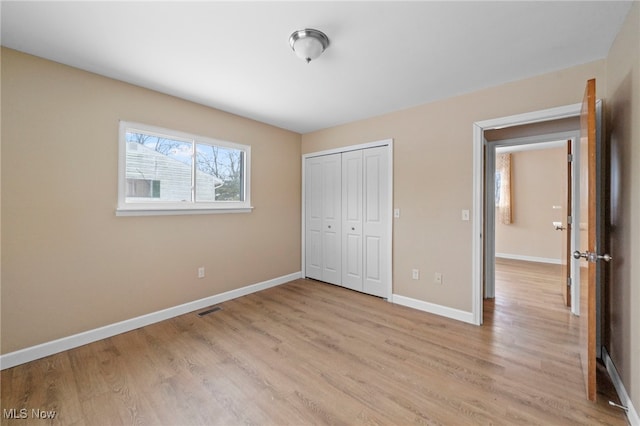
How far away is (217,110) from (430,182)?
2.81 metres

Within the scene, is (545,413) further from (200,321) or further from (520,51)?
(200,321)

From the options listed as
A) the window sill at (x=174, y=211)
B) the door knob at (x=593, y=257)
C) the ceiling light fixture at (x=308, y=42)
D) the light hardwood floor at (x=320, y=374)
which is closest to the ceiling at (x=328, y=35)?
the ceiling light fixture at (x=308, y=42)

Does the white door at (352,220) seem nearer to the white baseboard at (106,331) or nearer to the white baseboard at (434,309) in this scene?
the white baseboard at (434,309)

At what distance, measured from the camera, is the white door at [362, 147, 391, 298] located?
358 cm

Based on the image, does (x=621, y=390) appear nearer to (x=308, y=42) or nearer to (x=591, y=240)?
(x=591, y=240)

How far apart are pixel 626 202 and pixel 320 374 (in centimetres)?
237

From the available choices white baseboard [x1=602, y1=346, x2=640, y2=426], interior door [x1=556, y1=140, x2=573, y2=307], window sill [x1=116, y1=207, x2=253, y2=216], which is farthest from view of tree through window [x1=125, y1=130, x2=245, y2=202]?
interior door [x1=556, y1=140, x2=573, y2=307]

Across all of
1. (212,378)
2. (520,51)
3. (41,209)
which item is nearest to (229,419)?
(212,378)

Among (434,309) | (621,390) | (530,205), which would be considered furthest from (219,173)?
(530,205)

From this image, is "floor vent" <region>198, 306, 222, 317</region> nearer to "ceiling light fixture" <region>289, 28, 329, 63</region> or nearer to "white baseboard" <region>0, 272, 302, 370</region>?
"white baseboard" <region>0, 272, 302, 370</region>

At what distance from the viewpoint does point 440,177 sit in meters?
3.09

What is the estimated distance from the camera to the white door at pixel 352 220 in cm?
387

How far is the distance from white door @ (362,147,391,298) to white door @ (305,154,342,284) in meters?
0.47

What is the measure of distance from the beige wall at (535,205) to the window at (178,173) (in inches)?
239
